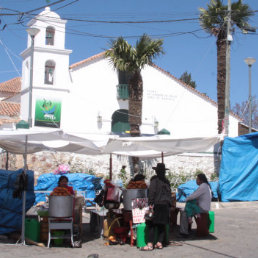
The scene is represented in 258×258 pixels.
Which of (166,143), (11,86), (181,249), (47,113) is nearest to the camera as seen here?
(181,249)

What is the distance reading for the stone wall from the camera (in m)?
22.2

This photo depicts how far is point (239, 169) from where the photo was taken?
16.8 metres

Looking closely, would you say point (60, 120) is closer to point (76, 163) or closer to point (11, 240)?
point (76, 163)

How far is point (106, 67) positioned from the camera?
27703 mm

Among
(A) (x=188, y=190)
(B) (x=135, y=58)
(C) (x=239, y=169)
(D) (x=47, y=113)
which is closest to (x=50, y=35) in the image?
(D) (x=47, y=113)

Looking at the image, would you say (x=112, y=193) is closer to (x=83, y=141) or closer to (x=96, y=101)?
(x=83, y=141)

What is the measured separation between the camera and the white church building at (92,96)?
25891 mm

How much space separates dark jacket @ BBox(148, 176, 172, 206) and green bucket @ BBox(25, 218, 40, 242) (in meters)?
2.63

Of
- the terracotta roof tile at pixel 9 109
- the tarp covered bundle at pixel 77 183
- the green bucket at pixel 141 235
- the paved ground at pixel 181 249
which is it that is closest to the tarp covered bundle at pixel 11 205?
the paved ground at pixel 181 249

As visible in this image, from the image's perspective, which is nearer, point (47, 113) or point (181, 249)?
point (181, 249)

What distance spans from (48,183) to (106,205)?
721 centimetres

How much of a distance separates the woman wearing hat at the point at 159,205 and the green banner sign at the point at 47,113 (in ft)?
59.6

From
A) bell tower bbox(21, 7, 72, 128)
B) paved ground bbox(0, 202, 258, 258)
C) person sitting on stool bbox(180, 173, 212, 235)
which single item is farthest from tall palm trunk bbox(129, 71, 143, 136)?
person sitting on stool bbox(180, 173, 212, 235)

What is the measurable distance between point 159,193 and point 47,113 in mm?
18588
